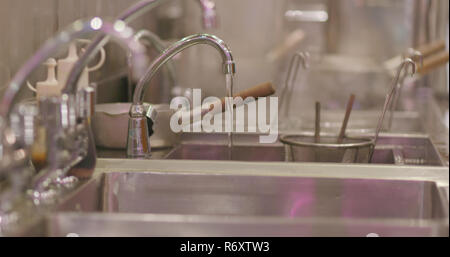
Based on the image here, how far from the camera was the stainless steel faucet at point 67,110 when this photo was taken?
806 millimetres

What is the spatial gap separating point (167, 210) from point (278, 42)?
2792mm

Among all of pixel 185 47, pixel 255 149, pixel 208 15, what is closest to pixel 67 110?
pixel 208 15

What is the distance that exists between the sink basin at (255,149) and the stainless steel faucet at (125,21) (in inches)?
27.8

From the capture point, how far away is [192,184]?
4.14ft

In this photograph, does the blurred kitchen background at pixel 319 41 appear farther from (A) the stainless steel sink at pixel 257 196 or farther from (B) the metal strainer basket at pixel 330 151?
(A) the stainless steel sink at pixel 257 196

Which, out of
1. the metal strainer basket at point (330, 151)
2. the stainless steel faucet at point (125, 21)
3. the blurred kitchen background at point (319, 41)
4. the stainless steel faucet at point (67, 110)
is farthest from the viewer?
the blurred kitchen background at point (319, 41)

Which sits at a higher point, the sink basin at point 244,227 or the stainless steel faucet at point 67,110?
the stainless steel faucet at point 67,110
